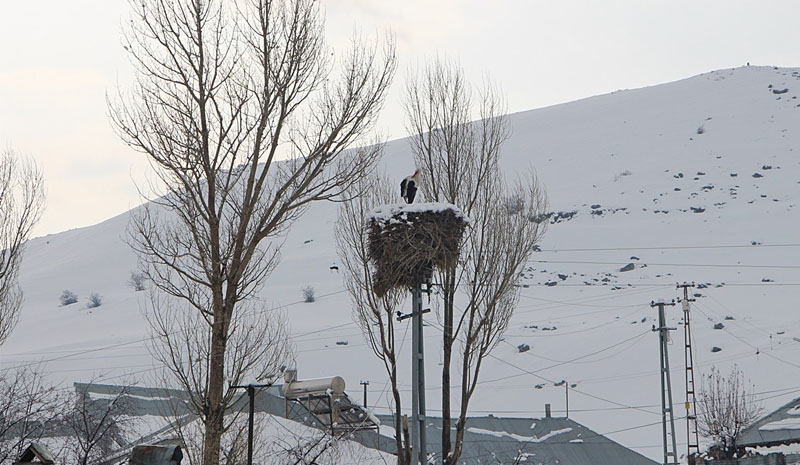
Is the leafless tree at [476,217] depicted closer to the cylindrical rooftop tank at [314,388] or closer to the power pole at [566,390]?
the cylindrical rooftop tank at [314,388]

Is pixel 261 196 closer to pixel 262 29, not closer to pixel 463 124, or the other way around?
pixel 262 29

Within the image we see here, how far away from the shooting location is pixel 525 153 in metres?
105

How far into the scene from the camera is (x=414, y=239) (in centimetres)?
1245

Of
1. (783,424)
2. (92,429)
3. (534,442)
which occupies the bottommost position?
(534,442)

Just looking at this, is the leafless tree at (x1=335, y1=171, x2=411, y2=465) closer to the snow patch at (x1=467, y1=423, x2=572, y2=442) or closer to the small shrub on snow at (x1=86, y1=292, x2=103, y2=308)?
the snow patch at (x1=467, y1=423, x2=572, y2=442)

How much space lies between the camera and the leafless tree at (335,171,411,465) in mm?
15062

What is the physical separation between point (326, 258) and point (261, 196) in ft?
218

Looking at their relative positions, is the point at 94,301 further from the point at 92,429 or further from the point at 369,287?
the point at 92,429

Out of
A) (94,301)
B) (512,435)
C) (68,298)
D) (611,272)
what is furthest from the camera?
(68,298)

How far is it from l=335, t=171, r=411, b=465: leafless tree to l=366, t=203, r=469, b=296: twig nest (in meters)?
1.53

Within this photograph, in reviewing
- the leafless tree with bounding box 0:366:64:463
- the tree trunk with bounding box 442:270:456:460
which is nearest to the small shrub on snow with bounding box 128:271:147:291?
the leafless tree with bounding box 0:366:64:463

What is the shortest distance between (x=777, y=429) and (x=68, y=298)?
67.1 metres

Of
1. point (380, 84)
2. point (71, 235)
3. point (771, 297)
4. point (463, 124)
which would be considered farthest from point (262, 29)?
point (71, 235)

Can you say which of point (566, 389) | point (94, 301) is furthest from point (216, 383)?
point (94, 301)
